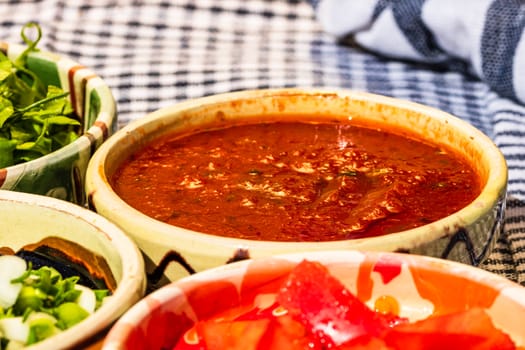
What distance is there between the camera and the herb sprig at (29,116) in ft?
4.05

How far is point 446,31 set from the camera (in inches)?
78.2

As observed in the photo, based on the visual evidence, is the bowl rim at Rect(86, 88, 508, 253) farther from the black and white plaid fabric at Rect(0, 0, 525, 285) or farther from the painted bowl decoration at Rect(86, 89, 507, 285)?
the black and white plaid fabric at Rect(0, 0, 525, 285)

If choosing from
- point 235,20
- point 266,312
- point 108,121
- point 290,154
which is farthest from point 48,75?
point 235,20

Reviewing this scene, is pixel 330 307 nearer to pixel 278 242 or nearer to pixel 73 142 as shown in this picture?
pixel 278 242

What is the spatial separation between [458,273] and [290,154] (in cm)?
42

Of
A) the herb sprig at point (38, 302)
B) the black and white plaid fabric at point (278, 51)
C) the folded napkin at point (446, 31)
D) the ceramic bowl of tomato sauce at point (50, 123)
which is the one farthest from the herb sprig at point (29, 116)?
the folded napkin at point (446, 31)

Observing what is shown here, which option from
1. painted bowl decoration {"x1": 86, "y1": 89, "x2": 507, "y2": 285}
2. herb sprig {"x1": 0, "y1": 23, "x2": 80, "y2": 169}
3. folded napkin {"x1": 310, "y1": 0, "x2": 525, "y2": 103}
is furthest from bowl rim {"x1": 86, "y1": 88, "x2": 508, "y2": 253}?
folded napkin {"x1": 310, "y1": 0, "x2": 525, "y2": 103}

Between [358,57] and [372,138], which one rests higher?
[372,138]

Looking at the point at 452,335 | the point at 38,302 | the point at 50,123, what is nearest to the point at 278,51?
the point at 50,123

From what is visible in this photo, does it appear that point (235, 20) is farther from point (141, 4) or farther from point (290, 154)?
point (290, 154)

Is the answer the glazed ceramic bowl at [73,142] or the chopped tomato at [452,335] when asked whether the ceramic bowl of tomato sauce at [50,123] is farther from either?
the chopped tomato at [452,335]

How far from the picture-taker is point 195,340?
840 millimetres

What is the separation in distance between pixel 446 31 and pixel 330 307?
1.30 metres

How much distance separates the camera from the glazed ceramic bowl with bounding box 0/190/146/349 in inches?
34.4
